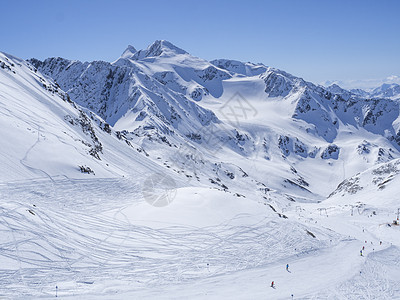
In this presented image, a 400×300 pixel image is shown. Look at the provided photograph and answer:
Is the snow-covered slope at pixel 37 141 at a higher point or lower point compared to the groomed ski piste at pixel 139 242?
Result: higher

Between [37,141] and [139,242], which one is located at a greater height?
[37,141]

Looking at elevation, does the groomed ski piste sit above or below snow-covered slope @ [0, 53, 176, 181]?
below

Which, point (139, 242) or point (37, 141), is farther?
point (37, 141)

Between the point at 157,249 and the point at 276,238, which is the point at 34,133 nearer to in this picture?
the point at 157,249

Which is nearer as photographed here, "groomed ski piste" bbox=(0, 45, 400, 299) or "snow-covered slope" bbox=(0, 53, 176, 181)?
"groomed ski piste" bbox=(0, 45, 400, 299)

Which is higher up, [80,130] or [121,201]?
[80,130]

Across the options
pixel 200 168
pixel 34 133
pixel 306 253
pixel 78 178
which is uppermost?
pixel 34 133

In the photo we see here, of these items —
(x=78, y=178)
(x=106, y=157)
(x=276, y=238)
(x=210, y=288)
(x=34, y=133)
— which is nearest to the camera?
(x=210, y=288)

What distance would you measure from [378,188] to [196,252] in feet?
286

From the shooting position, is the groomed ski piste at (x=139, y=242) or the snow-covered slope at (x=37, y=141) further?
the snow-covered slope at (x=37, y=141)

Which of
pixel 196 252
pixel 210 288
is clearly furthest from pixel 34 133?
pixel 210 288

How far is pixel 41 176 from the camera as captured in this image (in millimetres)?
29391

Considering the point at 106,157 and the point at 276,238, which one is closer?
the point at 276,238

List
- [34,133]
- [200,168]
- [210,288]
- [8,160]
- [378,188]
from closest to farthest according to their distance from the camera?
[210,288] < [8,160] < [34,133] < [378,188] < [200,168]
